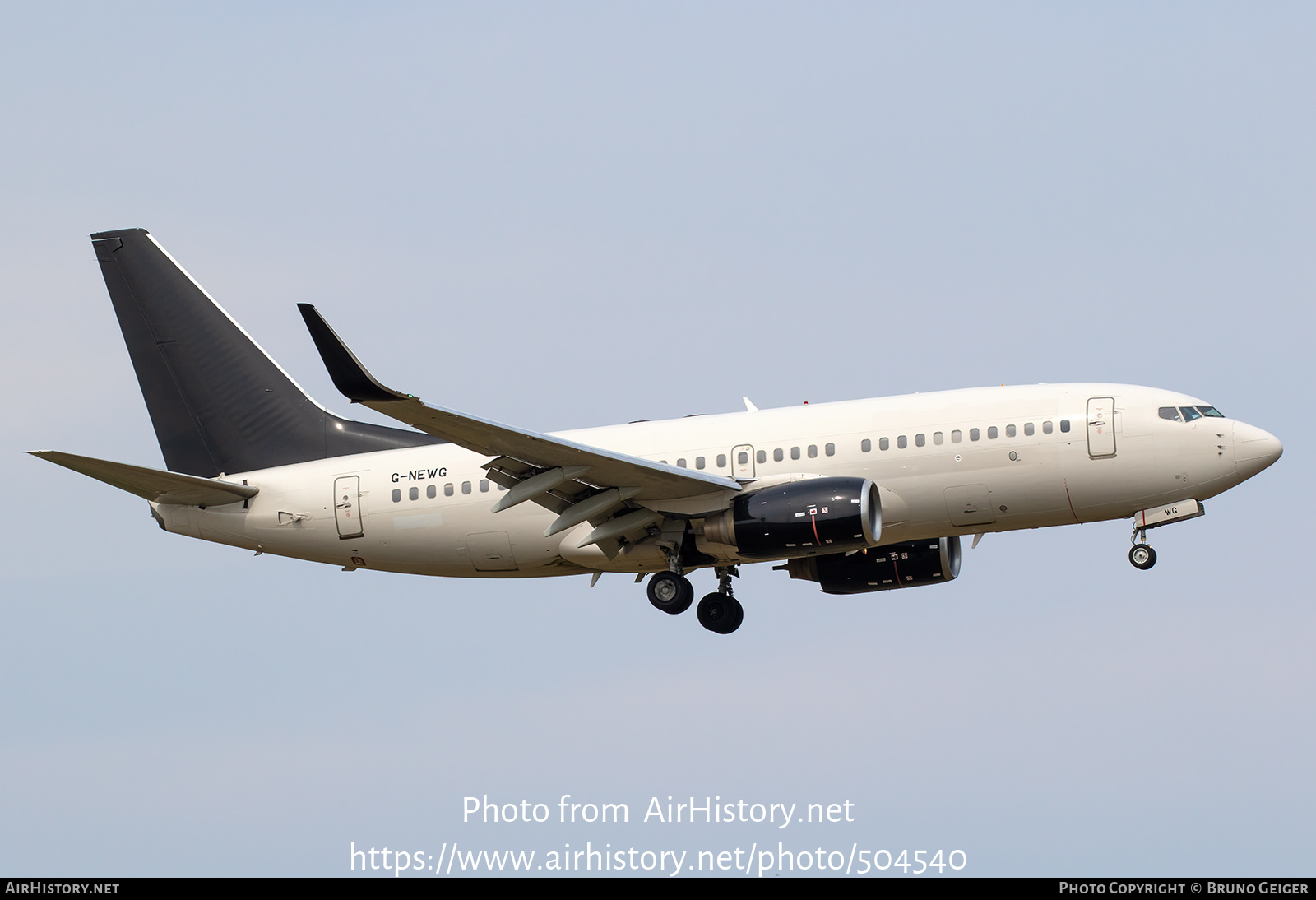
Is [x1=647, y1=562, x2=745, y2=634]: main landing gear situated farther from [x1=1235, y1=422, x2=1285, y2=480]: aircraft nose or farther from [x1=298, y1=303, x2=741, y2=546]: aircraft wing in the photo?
[x1=1235, y1=422, x2=1285, y2=480]: aircraft nose

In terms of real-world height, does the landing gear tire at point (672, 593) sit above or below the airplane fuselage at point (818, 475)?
below

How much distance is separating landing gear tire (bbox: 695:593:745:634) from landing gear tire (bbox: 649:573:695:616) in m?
1.04

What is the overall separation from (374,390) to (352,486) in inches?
338

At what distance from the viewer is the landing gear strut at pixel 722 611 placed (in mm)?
36719

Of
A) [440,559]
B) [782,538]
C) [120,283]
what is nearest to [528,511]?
[440,559]

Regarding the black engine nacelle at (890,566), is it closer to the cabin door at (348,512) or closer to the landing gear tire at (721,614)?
the landing gear tire at (721,614)

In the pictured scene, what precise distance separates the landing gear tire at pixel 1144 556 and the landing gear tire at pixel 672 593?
9.37 m

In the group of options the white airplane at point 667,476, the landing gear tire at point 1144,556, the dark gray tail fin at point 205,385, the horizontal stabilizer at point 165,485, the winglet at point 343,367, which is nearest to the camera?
the winglet at point 343,367

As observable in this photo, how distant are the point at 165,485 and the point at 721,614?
12.7 metres

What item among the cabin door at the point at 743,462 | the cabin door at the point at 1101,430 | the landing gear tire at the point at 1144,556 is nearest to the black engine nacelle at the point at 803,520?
the cabin door at the point at 743,462

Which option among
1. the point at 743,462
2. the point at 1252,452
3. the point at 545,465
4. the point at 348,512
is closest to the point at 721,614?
the point at 743,462

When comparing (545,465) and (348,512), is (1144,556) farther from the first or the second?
(348,512)

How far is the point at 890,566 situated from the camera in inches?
1478

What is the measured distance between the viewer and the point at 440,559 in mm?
36500
